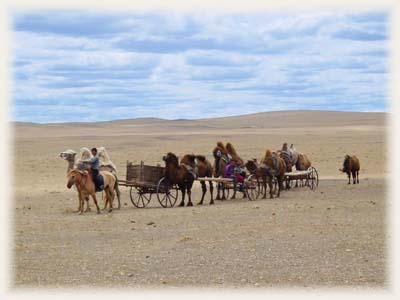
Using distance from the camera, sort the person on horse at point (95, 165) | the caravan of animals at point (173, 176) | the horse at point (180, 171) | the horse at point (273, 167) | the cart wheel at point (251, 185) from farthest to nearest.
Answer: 1. the horse at point (273, 167)
2. the cart wheel at point (251, 185)
3. the horse at point (180, 171)
4. the caravan of animals at point (173, 176)
5. the person on horse at point (95, 165)

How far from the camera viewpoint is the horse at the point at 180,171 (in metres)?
25.3

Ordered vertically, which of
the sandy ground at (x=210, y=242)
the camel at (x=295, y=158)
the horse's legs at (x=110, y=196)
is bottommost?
the sandy ground at (x=210, y=242)

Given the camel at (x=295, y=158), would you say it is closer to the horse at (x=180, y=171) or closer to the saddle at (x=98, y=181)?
the horse at (x=180, y=171)

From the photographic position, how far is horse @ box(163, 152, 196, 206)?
83.1 feet

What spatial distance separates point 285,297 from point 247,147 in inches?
2301

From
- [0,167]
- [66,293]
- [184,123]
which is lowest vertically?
[66,293]

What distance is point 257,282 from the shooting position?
39.9 feet

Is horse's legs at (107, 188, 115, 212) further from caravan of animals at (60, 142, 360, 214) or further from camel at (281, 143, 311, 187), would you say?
camel at (281, 143, 311, 187)

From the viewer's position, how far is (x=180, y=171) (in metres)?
25.5

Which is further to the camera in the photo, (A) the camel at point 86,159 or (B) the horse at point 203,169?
(B) the horse at point 203,169

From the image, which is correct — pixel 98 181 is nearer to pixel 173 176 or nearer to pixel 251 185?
pixel 173 176

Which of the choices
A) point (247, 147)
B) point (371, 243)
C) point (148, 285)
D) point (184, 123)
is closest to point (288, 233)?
point (371, 243)

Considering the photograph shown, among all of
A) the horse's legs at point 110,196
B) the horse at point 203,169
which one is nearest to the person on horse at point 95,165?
the horse's legs at point 110,196

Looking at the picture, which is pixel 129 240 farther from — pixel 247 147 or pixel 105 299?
pixel 247 147
